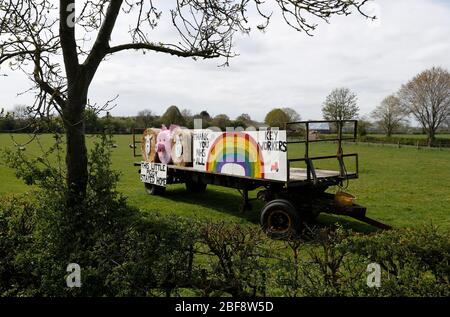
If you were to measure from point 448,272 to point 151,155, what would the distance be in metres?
11.3

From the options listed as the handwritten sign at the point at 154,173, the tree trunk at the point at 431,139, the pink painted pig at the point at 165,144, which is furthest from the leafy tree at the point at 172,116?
the tree trunk at the point at 431,139

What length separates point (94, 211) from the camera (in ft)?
14.2

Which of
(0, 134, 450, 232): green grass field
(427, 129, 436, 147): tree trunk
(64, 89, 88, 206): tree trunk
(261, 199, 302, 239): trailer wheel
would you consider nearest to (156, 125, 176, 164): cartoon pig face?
(0, 134, 450, 232): green grass field

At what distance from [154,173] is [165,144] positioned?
0.98 m

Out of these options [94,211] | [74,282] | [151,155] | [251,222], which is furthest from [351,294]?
[151,155]

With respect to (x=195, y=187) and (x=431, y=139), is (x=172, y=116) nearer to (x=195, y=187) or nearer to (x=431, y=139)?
(x=195, y=187)

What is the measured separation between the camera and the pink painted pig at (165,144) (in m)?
13.0

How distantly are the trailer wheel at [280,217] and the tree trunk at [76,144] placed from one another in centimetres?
429

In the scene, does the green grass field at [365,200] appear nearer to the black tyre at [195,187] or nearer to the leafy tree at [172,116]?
the black tyre at [195,187]

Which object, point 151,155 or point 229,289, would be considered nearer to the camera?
point 229,289

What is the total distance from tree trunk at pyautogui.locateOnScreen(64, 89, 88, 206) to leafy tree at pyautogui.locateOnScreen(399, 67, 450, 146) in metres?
53.3

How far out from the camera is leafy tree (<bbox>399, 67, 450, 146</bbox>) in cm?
5215
